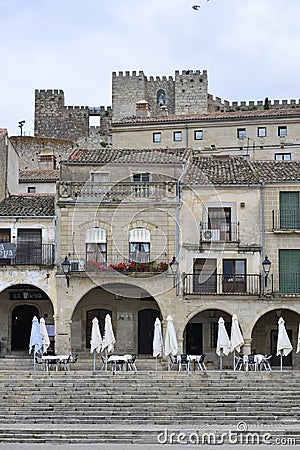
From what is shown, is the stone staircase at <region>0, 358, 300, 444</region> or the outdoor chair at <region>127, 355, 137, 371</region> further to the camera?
the outdoor chair at <region>127, 355, 137, 371</region>

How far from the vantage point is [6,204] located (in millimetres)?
45219

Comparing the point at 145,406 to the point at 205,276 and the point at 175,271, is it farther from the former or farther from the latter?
the point at 205,276

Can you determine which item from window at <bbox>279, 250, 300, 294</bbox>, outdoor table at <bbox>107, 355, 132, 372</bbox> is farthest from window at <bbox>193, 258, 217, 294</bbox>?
outdoor table at <bbox>107, 355, 132, 372</bbox>

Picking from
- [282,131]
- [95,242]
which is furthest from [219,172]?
[282,131]

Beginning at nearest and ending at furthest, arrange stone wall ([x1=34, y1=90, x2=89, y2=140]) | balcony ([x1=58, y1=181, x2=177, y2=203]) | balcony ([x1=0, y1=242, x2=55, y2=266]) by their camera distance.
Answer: balcony ([x1=58, y1=181, x2=177, y2=203]) → balcony ([x1=0, y1=242, x2=55, y2=266]) → stone wall ([x1=34, y1=90, x2=89, y2=140])

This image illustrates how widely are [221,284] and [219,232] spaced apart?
7.93 feet

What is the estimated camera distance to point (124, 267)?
4084 cm

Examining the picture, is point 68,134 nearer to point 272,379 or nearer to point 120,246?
point 120,246

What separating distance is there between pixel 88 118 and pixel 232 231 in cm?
4697

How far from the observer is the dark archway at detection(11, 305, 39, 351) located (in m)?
43.6

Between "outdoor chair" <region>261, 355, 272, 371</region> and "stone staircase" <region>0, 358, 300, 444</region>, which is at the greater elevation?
"outdoor chair" <region>261, 355, 272, 371</region>

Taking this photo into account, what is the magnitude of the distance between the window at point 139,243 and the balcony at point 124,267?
0.43 meters

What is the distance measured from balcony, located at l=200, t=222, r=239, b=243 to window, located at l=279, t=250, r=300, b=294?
223 cm

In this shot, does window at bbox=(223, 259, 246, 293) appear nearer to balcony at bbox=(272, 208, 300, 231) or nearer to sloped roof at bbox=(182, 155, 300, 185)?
balcony at bbox=(272, 208, 300, 231)
